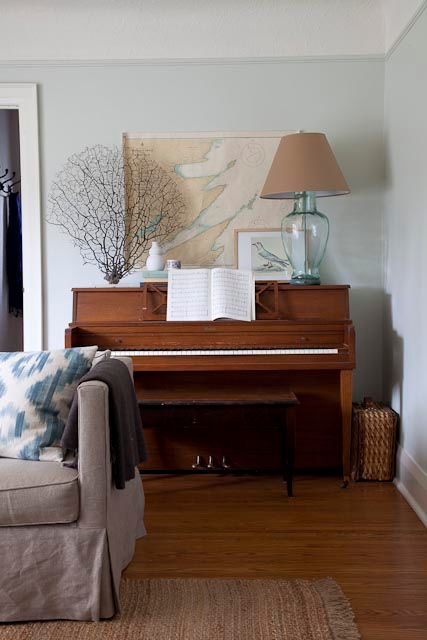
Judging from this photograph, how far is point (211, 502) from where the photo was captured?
3.76m

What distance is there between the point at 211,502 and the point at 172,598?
1112 millimetres

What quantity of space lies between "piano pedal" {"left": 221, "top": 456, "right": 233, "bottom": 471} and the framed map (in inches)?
45.2

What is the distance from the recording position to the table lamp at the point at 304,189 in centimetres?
404

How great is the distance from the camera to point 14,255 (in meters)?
6.21

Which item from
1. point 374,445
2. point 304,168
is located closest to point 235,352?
point 374,445

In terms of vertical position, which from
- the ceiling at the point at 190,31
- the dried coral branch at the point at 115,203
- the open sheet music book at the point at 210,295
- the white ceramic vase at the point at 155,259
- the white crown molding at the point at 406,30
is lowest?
the open sheet music book at the point at 210,295

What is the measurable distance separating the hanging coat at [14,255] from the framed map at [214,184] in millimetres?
1952

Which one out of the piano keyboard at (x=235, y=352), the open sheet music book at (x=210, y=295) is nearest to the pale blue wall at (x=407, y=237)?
the piano keyboard at (x=235, y=352)

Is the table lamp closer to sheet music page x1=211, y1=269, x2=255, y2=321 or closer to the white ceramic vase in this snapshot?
sheet music page x1=211, y1=269, x2=255, y2=321

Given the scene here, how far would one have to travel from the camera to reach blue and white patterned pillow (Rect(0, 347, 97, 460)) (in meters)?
2.61

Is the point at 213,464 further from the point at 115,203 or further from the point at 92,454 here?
the point at 92,454

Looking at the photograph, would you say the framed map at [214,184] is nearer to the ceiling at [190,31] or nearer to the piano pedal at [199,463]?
the ceiling at [190,31]

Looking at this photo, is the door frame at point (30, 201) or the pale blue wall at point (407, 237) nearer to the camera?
the pale blue wall at point (407, 237)

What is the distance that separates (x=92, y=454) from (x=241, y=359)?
1.55 meters
